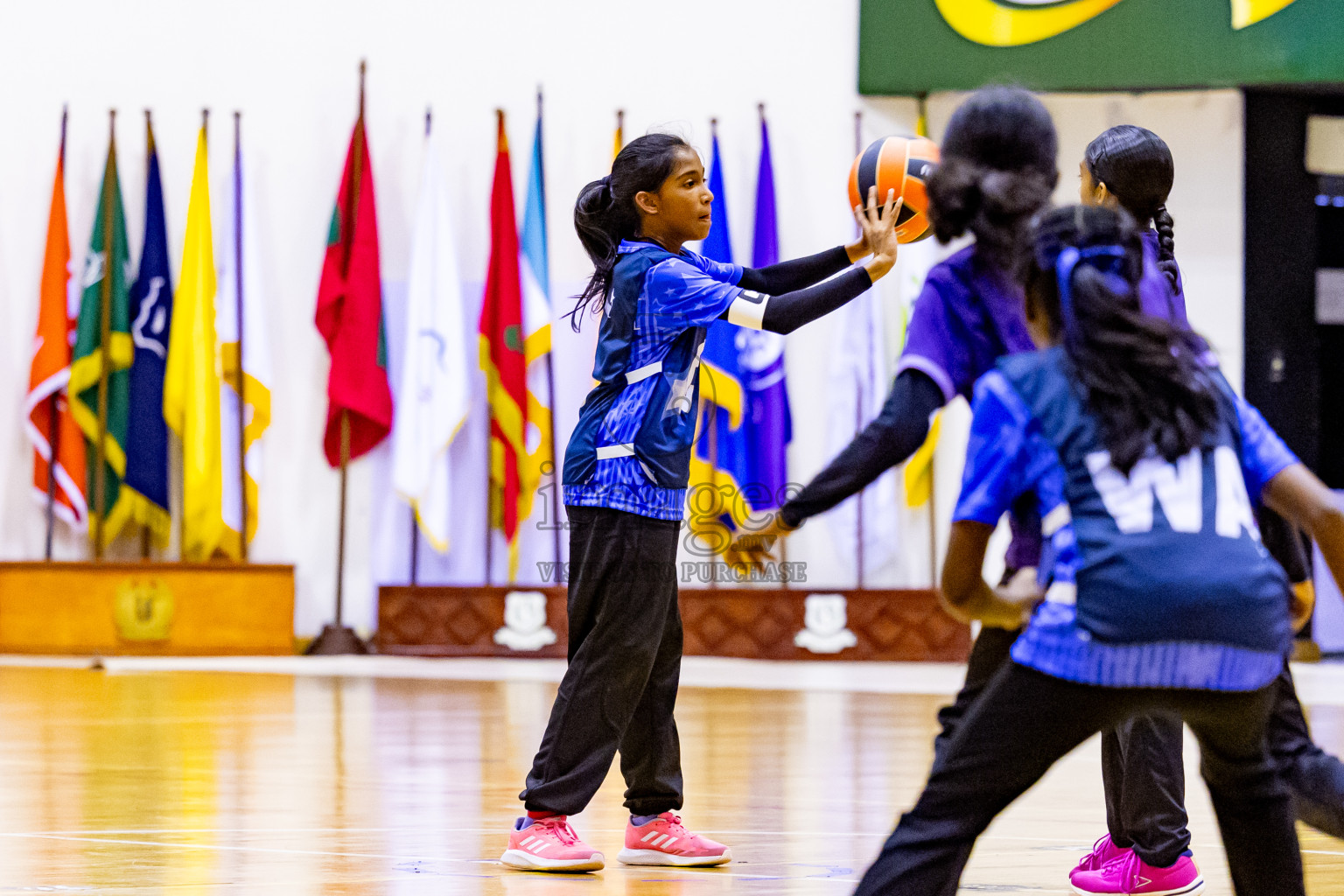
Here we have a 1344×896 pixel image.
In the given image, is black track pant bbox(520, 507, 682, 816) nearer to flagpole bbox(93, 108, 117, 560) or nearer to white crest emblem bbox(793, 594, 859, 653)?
white crest emblem bbox(793, 594, 859, 653)

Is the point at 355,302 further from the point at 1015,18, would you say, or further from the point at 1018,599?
the point at 1018,599

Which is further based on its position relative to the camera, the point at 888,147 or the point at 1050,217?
the point at 888,147

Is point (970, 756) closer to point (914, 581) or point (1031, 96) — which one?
point (1031, 96)

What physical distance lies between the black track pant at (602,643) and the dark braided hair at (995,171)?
1125mm

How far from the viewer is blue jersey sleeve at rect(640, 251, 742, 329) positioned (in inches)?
113

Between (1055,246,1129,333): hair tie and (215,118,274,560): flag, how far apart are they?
697cm

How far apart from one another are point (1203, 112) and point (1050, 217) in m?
7.17

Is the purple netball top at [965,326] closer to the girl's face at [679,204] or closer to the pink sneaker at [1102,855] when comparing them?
the pink sneaker at [1102,855]

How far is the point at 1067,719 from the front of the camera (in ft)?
5.56

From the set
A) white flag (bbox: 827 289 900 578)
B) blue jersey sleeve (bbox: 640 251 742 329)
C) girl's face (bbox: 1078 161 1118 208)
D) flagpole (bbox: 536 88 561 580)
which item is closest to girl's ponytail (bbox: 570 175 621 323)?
blue jersey sleeve (bbox: 640 251 742 329)

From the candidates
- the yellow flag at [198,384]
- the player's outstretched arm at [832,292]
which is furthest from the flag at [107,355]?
the player's outstretched arm at [832,292]

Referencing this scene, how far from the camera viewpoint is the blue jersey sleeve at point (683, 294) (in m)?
2.87

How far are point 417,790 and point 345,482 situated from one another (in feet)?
15.0

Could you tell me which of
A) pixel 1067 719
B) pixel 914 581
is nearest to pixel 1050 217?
pixel 1067 719
